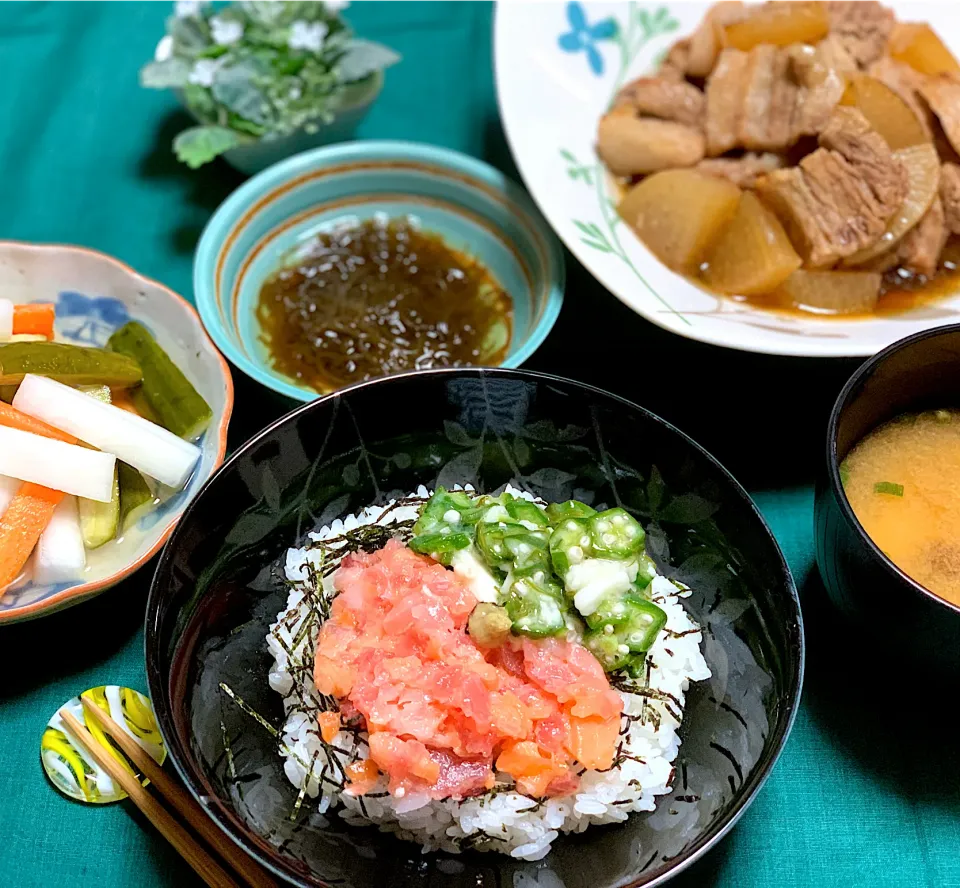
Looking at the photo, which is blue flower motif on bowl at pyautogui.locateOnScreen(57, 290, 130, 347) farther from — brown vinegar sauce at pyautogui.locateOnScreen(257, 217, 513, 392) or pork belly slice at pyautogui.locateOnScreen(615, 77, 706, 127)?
pork belly slice at pyautogui.locateOnScreen(615, 77, 706, 127)

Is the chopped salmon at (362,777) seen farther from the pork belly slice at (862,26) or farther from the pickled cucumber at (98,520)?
the pork belly slice at (862,26)

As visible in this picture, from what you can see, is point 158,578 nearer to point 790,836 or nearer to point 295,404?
point 295,404

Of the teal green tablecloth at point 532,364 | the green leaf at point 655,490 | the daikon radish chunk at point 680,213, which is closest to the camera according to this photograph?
the teal green tablecloth at point 532,364

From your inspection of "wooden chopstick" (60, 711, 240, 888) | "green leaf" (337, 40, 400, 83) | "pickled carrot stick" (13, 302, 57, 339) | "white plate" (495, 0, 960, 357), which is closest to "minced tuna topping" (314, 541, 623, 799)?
"wooden chopstick" (60, 711, 240, 888)

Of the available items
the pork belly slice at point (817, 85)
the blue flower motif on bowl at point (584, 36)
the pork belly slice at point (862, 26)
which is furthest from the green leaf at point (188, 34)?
the pork belly slice at point (862, 26)

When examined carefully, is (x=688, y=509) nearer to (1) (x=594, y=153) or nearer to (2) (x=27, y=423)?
(1) (x=594, y=153)

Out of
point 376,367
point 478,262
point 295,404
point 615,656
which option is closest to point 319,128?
point 478,262
